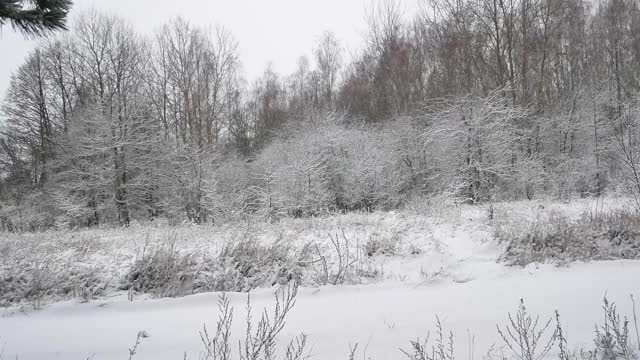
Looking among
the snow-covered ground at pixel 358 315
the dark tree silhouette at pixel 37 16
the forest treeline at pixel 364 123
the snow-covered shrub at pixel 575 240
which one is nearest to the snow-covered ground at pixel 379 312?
the snow-covered ground at pixel 358 315

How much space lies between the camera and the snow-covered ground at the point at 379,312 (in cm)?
338

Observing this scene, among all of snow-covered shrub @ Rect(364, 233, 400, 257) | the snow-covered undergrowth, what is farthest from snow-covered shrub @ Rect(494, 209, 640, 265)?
snow-covered shrub @ Rect(364, 233, 400, 257)

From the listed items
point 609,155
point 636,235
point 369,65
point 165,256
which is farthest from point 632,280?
point 369,65

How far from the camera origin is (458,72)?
56.9 feet

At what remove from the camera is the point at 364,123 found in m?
21.6

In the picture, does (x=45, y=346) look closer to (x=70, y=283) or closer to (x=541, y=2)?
(x=70, y=283)

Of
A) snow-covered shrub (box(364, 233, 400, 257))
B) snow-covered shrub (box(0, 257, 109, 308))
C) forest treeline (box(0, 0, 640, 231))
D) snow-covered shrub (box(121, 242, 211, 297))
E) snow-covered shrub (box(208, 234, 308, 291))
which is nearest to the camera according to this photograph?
snow-covered shrub (box(0, 257, 109, 308))

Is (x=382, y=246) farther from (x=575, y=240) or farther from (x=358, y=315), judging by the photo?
(x=575, y=240)

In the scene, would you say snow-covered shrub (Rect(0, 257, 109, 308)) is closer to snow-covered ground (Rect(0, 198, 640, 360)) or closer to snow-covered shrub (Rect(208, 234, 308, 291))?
snow-covered ground (Rect(0, 198, 640, 360))

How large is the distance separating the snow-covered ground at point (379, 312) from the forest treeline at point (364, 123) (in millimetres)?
9479

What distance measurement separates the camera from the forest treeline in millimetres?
15930

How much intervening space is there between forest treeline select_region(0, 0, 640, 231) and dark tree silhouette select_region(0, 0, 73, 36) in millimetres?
11478

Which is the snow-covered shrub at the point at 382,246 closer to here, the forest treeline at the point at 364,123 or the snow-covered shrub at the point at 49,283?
the snow-covered shrub at the point at 49,283

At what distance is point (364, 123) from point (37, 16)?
19.7 meters
